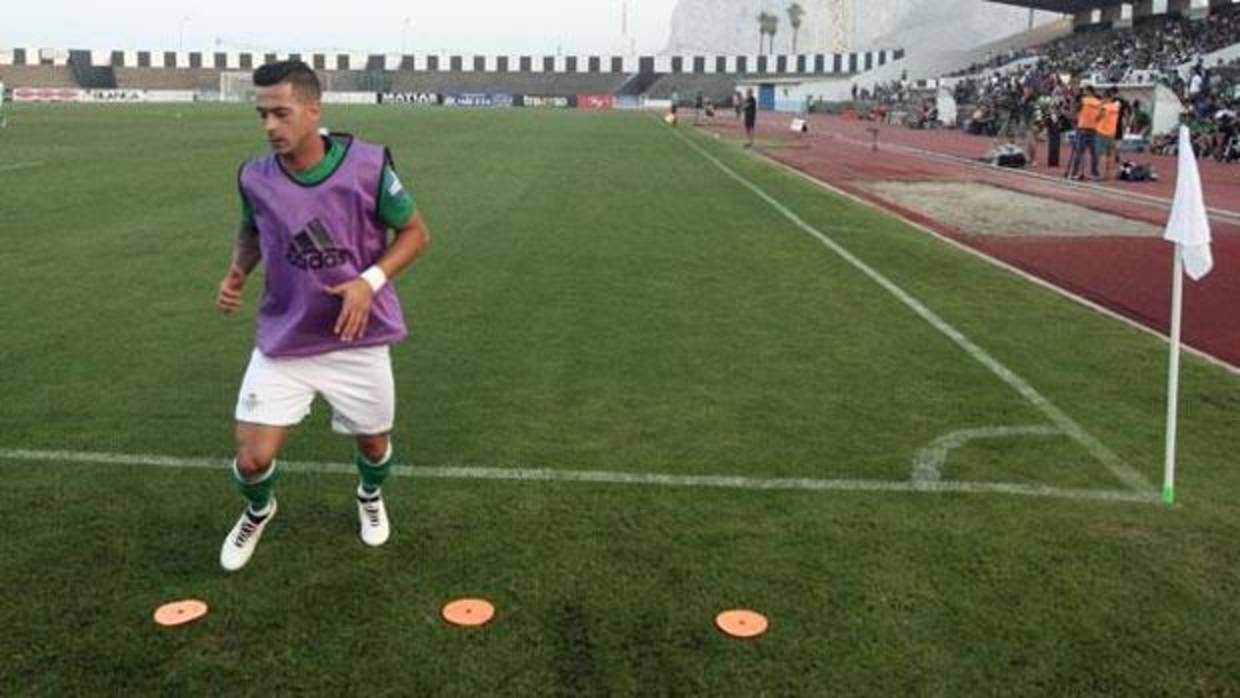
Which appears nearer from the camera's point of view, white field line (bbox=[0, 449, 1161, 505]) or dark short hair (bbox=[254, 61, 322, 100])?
dark short hair (bbox=[254, 61, 322, 100])

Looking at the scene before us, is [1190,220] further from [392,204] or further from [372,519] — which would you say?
[372,519]

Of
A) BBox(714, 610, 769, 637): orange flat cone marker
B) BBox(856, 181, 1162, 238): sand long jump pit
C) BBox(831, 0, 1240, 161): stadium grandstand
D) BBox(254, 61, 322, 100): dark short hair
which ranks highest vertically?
BBox(831, 0, 1240, 161): stadium grandstand

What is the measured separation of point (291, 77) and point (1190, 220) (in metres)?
3.82

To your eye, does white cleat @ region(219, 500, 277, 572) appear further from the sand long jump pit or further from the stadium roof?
the stadium roof

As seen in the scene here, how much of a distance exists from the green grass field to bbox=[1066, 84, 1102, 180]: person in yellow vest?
13287 mm

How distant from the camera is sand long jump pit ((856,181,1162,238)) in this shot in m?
15.0

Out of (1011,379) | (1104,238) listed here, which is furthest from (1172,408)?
(1104,238)

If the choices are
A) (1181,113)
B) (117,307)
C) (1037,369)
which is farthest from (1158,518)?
(1181,113)

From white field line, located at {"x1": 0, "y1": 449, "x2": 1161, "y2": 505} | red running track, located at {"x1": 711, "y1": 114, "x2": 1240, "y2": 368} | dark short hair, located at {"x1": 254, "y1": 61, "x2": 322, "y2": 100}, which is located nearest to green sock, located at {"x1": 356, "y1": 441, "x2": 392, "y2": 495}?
white field line, located at {"x1": 0, "y1": 449, "x2": 1161, "y2": 505}

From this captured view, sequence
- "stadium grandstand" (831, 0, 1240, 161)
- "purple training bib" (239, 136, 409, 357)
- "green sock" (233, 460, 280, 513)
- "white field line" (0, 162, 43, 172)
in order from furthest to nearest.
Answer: "stadium grandstand" (831, 0, 1240, 161) → "white field line" (0, 162, 43, 172) → "green sock" (233, 460, 280, 513) → "purple training bib" (239, 136, 409, 357)

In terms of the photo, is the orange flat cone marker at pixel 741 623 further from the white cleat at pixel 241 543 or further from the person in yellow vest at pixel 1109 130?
the person in yellow vest at pixel 1109 130

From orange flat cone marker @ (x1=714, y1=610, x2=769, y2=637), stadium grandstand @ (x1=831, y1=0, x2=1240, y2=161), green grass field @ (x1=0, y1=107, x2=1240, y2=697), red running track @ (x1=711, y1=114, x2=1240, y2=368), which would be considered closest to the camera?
green grass field @ (x1=0, y1=107, x2=1240, y2=697)

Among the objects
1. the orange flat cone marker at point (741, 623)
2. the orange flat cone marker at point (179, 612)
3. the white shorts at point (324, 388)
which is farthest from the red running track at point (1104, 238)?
the orange flat cone marker at point (179, 612)

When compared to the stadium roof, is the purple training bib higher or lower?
lower
